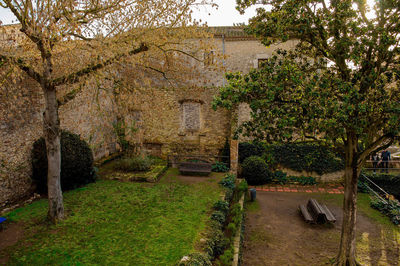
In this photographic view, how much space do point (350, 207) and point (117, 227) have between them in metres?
6.47

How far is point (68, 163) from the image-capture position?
31.7ft

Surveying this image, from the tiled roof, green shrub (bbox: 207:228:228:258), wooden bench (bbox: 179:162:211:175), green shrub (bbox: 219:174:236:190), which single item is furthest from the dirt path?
the tiled roof

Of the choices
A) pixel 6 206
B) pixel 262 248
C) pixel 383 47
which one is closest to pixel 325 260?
pixel 262 248

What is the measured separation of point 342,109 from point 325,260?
470 cm

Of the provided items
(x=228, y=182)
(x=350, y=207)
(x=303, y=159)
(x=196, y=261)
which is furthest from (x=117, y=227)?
(x=303, y=159)

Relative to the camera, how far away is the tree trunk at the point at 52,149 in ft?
23.1

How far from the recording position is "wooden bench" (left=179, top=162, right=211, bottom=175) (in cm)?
1303

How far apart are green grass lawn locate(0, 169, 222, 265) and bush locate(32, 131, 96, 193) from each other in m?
0.51

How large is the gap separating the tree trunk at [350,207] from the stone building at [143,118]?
4.20 metres

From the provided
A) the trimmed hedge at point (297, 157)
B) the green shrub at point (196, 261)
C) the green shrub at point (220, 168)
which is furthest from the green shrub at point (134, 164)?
the green shrub at point (196, 261)

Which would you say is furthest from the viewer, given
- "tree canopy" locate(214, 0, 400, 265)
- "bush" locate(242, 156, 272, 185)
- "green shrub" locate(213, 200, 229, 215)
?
"bush" locate(242, 156, 272, 185)

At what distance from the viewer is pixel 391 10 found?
18.9ft

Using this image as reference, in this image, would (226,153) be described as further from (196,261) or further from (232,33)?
(196,261)

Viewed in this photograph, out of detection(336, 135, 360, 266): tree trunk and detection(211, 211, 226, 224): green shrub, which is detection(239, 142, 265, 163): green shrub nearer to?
detection(211, 211, 226, 224): green shrub
